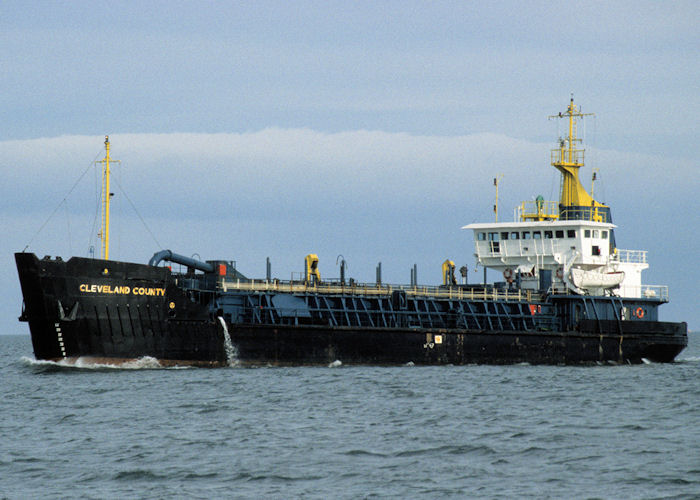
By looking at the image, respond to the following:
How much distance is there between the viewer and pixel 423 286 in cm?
4825

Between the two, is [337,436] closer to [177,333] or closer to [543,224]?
[177,333]

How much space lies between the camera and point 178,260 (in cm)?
4250

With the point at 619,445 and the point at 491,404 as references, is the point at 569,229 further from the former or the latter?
the point at 619,445

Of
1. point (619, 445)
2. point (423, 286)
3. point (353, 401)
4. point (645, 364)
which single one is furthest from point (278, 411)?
point (645, 364)

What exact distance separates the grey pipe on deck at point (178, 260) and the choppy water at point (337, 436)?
16.1ft

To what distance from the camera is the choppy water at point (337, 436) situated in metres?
20.1

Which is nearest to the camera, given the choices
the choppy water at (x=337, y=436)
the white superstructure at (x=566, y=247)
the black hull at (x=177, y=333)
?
the choppy water at (x=337, y=436)

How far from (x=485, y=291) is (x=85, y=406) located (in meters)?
24.8

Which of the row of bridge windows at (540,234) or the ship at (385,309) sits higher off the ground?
the row of bridge windows at (540,234)

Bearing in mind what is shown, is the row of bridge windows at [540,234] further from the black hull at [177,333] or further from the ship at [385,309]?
the black hull at [177,333]

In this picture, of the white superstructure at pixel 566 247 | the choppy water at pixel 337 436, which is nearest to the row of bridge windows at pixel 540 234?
the white superstructure at pixel 566 247

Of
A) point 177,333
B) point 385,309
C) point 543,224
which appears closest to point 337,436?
point 177,333

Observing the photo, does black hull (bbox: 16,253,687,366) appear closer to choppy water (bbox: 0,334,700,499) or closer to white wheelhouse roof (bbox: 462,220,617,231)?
choppy water (bbox: 0,334,700,499)

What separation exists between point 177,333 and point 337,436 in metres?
16.5
